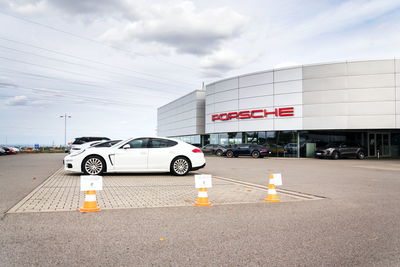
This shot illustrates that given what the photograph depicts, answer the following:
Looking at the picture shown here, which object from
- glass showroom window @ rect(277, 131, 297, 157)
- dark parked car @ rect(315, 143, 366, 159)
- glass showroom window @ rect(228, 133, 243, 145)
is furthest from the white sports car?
glass showroom window @ rect(228, 133, 243, 145)

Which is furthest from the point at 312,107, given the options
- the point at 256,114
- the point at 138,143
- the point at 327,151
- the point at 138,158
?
the point at 138,158

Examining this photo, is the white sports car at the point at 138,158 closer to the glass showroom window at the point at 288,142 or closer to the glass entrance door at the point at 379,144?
the glass showroom window at the point at 288,142

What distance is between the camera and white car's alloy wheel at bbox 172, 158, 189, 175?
12570 millimetres

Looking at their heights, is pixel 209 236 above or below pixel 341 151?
below

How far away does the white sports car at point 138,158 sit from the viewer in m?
12.0

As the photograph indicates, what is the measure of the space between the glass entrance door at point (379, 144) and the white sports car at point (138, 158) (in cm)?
2969

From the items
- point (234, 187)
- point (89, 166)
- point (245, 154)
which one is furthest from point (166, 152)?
point (245, 154)

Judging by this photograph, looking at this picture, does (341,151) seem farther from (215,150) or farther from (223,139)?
(223,139)

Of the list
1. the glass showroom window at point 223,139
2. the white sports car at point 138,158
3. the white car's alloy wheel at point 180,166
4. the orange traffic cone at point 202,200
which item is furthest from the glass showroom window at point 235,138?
the orange traffic cone at point 202,200

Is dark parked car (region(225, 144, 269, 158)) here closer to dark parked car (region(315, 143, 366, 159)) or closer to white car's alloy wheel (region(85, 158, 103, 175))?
dark parked car (region(315, 143, 366, 159))

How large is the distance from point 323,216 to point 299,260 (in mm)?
2486

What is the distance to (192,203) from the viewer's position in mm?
7117

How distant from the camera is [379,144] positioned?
36812 millimetres

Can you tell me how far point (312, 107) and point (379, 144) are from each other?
10.3 m
